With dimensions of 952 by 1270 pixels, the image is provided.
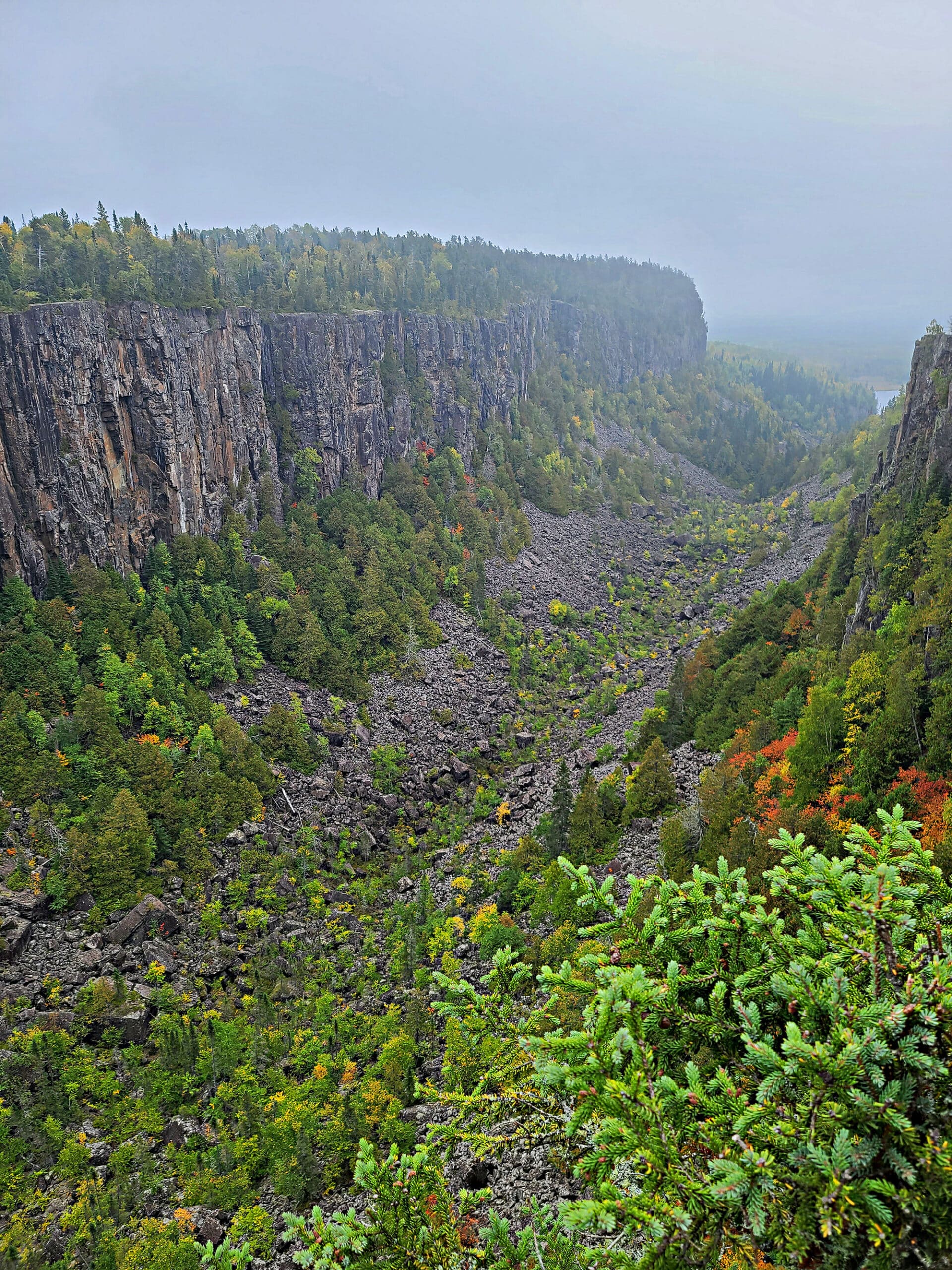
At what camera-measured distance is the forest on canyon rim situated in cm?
632

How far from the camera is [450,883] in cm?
5056

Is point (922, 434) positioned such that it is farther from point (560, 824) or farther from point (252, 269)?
point (252, 269)

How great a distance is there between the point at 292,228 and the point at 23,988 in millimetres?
186756

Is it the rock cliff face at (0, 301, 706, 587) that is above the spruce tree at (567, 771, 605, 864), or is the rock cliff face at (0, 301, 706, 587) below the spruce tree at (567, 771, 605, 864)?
above

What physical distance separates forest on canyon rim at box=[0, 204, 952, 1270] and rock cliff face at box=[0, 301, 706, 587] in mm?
2305

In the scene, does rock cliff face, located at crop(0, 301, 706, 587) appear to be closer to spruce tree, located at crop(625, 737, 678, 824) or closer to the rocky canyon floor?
the rocky canyon floor

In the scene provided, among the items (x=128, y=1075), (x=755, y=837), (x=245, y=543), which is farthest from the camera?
(x=245, y=543)

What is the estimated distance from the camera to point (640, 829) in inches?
1747

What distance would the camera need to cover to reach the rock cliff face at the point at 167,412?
2288 inches

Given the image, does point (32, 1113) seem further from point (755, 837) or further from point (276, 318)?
point (276, 318)

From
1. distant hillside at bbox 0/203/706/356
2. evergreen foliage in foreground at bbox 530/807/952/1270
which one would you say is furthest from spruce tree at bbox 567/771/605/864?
distant hillside at bbox 0/203/706/356

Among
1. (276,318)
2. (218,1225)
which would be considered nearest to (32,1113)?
(218,1225)

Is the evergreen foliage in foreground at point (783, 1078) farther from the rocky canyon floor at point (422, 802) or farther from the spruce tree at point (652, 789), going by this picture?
the spruce tree at point (652, 789)

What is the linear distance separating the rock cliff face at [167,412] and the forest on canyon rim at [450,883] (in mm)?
2305
